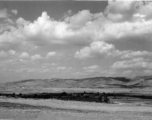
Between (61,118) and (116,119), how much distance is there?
684 centimetres

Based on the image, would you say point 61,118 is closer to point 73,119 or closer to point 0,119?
point 73,119

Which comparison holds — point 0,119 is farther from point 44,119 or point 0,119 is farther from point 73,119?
point 73,119

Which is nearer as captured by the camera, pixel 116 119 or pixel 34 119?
pixel 34 119

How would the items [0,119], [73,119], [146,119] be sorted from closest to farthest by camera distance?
[0,119]
[73,119]
[146,119]

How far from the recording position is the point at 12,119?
82.2 ft

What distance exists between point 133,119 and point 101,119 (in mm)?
4259

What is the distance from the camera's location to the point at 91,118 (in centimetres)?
2841

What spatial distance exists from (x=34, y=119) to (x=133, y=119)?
12.5m

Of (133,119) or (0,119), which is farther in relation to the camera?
(133,119)

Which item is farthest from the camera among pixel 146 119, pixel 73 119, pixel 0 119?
pixel 146 119

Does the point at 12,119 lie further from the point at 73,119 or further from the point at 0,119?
the point at 73,119

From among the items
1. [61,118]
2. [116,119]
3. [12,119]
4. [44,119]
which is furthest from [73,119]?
[12,119]

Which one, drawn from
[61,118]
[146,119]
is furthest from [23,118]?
[146,119]

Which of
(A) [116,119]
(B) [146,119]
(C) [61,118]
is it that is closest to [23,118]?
(C) [61,118]
